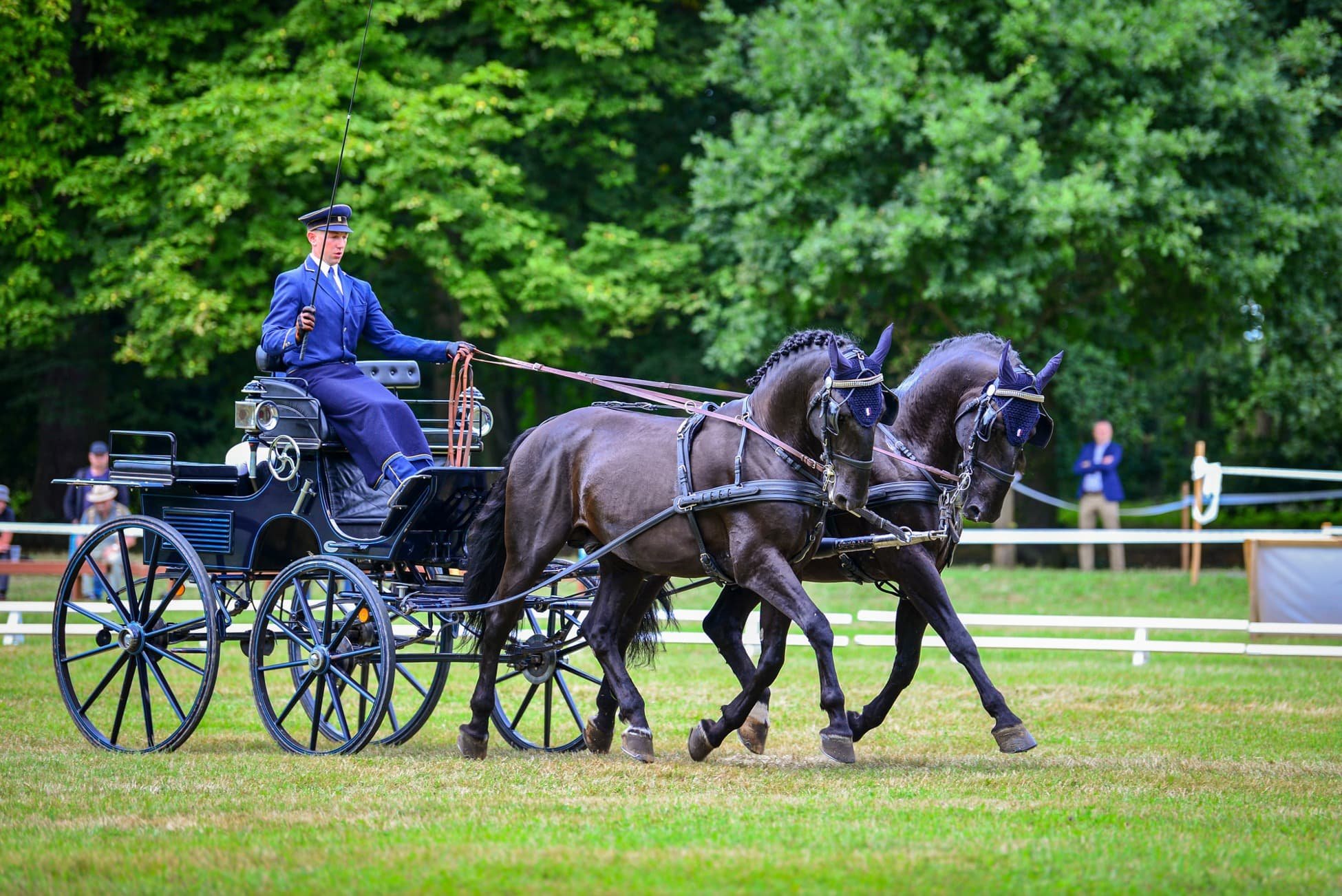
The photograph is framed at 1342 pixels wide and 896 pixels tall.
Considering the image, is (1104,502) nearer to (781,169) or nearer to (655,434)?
(781,169)

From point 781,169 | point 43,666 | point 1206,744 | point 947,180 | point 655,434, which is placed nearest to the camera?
point 655,434

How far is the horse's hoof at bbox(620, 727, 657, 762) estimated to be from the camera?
7723 mm

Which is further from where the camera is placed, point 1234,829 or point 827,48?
point 827,48

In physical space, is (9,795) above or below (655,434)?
below

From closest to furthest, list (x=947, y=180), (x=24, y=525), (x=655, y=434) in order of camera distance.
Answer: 1. (x=655, y=434)
2. (x=24, y=525)
3. (x=947, y=180)

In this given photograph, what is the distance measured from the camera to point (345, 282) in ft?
28.7

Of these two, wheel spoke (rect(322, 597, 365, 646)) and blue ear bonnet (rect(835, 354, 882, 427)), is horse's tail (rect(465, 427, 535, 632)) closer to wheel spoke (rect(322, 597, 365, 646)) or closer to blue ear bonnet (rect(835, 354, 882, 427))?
wheel spoke (rect(322, 597, 365, 646))

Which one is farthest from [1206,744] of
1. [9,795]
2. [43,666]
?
[43,666]

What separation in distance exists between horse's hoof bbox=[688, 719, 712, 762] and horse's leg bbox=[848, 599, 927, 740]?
788 mm

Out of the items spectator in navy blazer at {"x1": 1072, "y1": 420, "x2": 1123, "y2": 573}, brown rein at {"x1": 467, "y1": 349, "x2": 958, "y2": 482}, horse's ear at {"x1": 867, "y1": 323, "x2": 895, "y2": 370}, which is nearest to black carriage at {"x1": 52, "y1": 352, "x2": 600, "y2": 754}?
brown rein at {"x1": 467, "y1": 349, "x2": 958, "y2": 482}

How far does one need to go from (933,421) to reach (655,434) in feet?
4.86

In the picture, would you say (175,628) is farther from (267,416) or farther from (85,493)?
(85,493)

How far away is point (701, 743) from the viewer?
7.71 metres

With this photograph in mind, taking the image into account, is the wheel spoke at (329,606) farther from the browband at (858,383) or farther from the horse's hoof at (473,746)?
the browband at (858,383)
